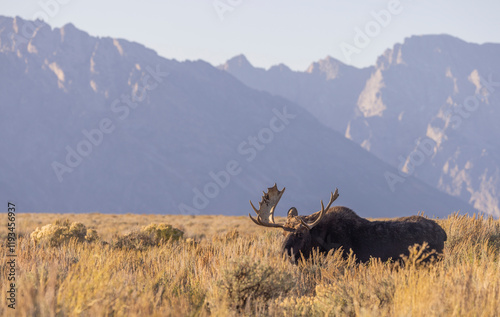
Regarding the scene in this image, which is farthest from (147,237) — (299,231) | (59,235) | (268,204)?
(299,231)

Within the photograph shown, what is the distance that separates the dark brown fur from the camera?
9.48 metres

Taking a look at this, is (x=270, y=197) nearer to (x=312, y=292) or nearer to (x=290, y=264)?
(x=290, y=264)

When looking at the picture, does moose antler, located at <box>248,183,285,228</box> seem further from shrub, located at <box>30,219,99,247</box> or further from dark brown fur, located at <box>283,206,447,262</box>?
shrub, located at <box>30,219,99,247</box>

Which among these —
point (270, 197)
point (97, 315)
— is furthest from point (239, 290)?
point (270, 197)

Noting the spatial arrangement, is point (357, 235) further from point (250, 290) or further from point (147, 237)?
point (147, 237)

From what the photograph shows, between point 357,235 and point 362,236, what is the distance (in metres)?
0.09

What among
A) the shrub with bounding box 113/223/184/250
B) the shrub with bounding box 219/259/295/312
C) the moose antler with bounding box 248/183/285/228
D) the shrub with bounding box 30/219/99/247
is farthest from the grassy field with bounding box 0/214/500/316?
the shrub with bounding box 30/219/99/247

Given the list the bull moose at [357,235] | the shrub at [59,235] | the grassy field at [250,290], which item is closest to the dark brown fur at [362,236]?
the bull moose at [357,235]

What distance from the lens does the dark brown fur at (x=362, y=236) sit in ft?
31.1

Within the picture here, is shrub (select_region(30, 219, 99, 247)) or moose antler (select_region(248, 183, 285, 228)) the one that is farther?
shrub (select_region(30, 219, 99, 247))

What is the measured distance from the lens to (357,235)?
9.67 m

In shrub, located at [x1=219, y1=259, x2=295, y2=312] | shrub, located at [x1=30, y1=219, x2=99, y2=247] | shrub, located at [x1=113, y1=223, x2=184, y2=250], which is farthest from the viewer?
shrub, located at [x1=30, y1=219, x2=99, y2=247]

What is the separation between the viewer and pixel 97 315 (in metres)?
4.71

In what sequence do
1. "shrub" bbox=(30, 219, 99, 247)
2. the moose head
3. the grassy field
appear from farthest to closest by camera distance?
"shrub" bbox=(30, 219, 99, 247)
the moose head
the grassy field
